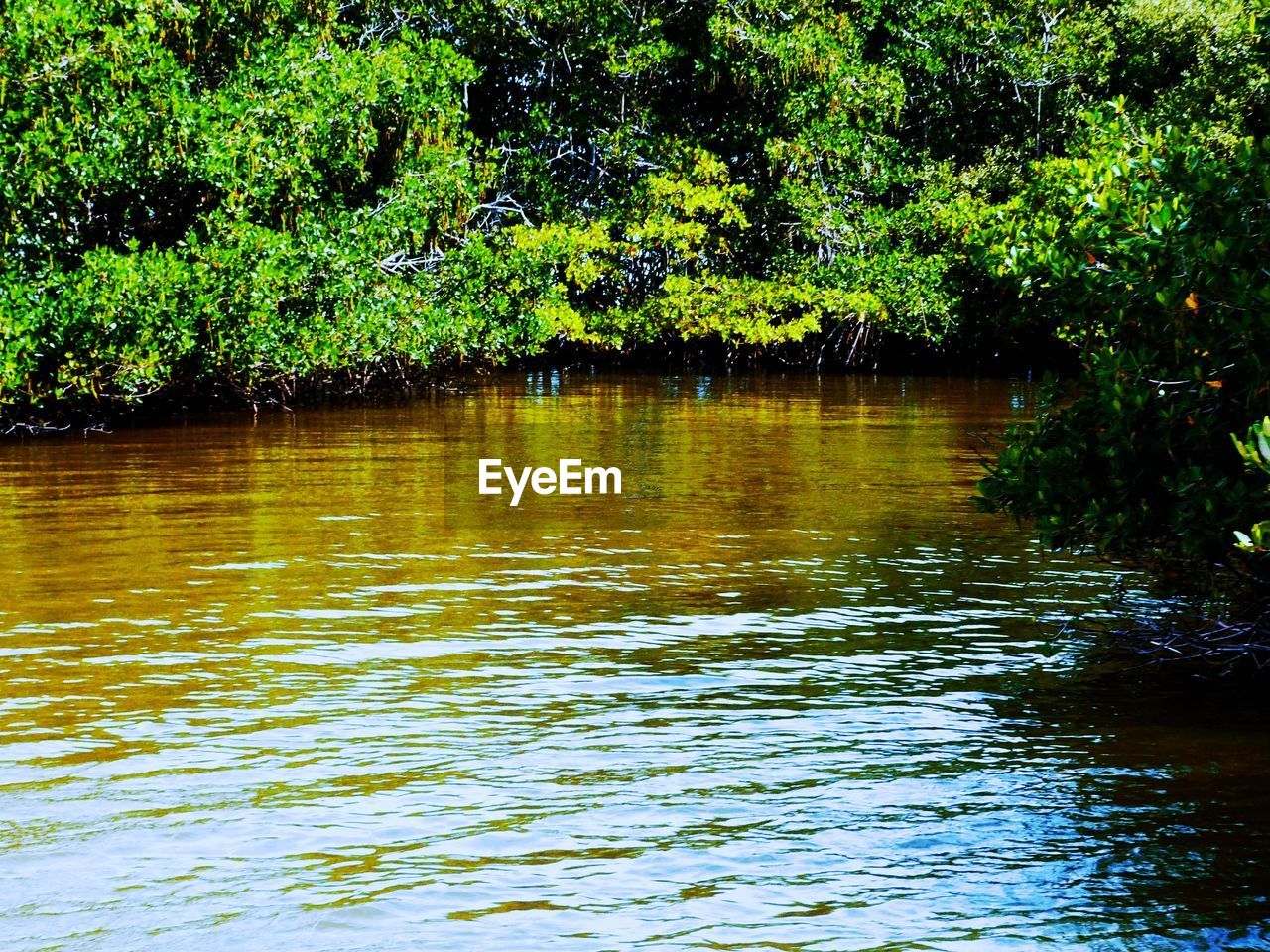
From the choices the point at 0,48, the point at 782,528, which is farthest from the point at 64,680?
the point at 0,48

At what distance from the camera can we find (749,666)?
26.6 feet

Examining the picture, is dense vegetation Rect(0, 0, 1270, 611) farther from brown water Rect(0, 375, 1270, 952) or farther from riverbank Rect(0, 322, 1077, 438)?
brown water Rect(0, 375, 1270, 952)

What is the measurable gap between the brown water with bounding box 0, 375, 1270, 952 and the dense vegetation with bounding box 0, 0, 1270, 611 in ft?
4.17

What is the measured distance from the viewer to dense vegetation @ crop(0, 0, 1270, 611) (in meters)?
7.82

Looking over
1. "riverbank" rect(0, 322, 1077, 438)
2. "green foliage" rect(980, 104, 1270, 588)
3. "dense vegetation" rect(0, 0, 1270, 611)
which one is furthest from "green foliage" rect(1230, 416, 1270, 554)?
"riverbank" rect(0, 322, 1077, 438)

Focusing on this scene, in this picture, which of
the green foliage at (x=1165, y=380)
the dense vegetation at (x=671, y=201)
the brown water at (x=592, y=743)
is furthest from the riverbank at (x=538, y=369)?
the green foliage at (x=1165, y=380)

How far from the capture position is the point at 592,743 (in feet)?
22.2

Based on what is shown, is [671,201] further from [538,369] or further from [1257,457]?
[1257,457]

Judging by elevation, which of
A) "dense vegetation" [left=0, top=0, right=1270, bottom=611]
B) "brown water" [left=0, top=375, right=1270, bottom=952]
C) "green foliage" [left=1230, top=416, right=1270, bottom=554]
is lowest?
"brown water" [left=0, top=375, right=1270, bottom=952]

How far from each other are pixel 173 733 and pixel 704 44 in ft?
96.6

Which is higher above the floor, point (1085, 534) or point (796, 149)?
point (796, 149)

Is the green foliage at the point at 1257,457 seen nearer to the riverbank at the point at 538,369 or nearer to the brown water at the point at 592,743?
the brown water at the point at 592,743

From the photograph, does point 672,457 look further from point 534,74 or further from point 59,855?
point 534,74

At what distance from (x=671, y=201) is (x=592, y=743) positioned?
92.5 ft
